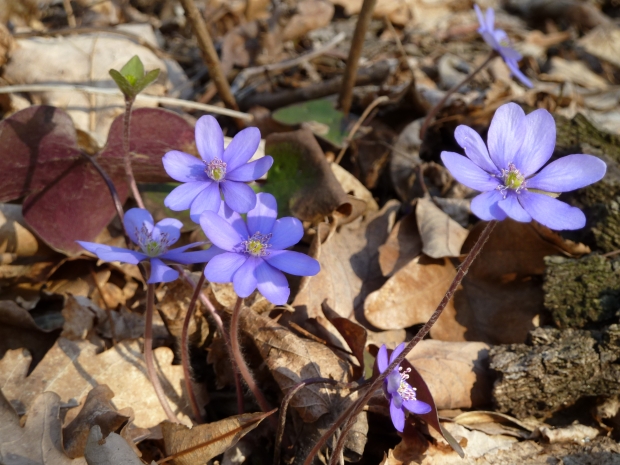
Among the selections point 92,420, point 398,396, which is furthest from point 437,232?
point 92,420

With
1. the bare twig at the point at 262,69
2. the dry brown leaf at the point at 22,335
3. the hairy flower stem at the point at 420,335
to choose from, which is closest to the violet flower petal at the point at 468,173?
the hairy flower stem at the point at 420,335

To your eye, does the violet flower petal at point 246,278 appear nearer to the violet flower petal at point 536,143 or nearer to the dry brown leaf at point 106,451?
the dry brown leaf at point 106,451

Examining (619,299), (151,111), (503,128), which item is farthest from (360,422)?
(151,111)

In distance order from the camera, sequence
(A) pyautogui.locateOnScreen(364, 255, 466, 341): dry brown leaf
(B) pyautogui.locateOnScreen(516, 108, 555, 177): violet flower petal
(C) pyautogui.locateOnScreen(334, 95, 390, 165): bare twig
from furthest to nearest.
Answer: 1. (C) pyautogui.locateOnScreen(334, 95, 390, 165): bare twig
2. (A) pyautogui.locateOnScreen(364, 255, 466, 341): dry brown leaf
3. (B) pyautogui.locateOnScreen(516, 108, 555, 177): violet flower petal

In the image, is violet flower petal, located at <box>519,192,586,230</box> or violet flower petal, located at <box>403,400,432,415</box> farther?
violet flower petal, located at <box>403,400,432,415</box>

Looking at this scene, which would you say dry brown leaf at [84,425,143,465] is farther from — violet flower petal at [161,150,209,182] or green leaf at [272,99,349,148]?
green leaf at [272,99,349,148]

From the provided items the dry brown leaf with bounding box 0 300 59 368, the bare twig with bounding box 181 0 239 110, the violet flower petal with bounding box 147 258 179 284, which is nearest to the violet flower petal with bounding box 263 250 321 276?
the violet flower petal with bounding box 147 258 179 284
